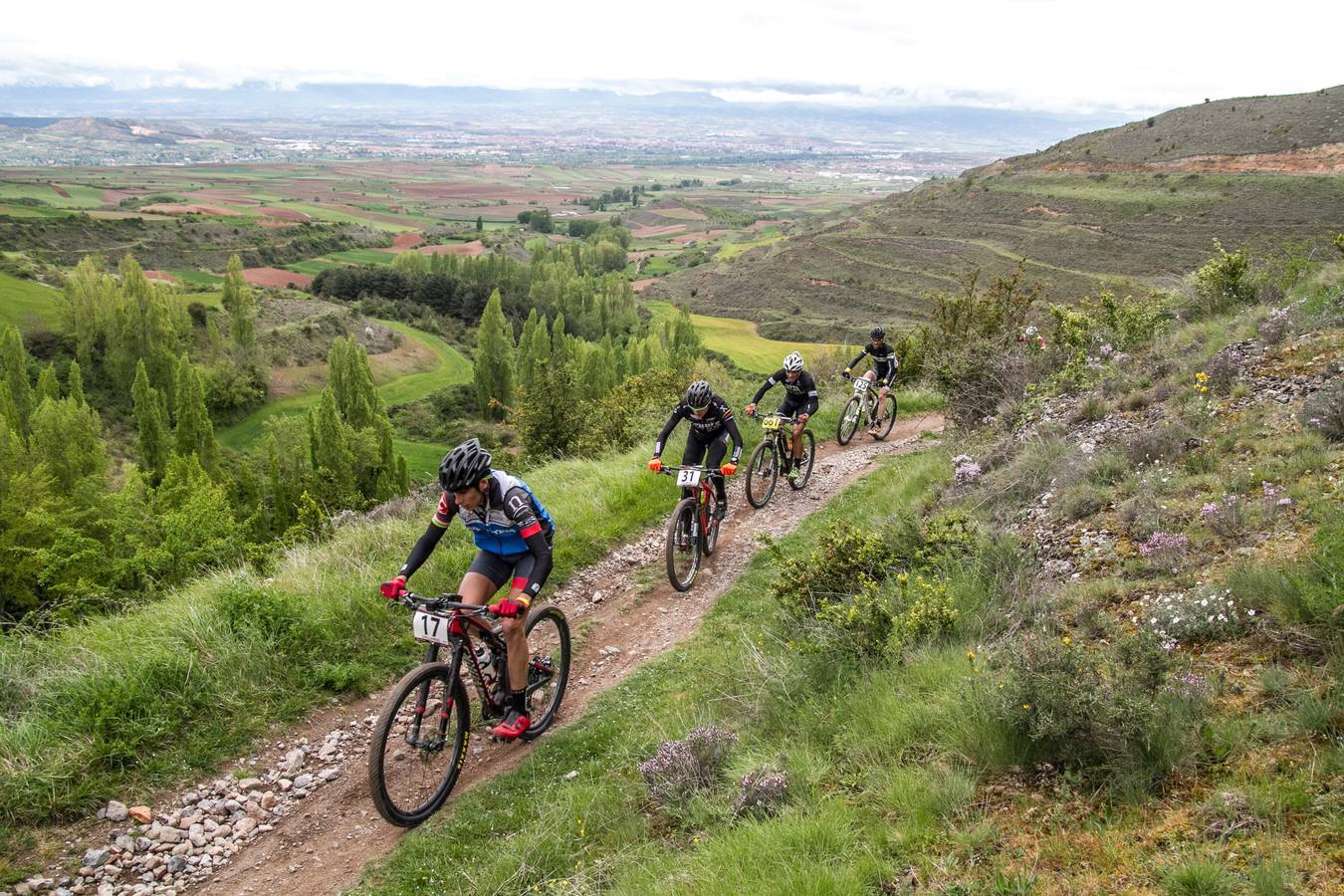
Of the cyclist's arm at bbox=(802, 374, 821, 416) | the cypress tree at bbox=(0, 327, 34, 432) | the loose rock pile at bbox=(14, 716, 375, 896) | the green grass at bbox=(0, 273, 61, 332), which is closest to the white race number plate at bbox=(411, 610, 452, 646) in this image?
the loose rock pile at bbox=(14, 716, 375, 896)

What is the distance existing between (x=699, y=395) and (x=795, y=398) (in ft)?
12.6

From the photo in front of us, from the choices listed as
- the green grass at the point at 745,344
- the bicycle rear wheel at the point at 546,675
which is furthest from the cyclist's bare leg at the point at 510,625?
the green grass at the point at 745,344

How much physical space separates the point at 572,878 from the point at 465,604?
2.11 meters

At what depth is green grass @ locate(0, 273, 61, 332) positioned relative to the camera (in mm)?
69375

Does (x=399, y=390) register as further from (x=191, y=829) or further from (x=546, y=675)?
(x=191, y=829)

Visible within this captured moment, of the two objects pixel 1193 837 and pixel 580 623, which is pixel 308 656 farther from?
pixel 1193 837

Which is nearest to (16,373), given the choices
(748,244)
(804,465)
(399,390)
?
(399,390)

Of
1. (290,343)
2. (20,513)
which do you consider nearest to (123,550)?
(20,513)

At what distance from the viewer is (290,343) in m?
80.3

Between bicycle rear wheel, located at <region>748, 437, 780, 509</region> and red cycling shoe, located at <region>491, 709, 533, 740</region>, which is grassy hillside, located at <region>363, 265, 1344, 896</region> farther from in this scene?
bicycle rear wheel, located at <region>748, 437, 780, 509</region>

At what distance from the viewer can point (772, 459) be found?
13.2 meters

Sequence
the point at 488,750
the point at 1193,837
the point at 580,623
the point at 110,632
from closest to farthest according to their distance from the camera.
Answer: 1. the point at 1193,837
2. the point at 488,750
3. the point at 110,632
4. the point at 580,623

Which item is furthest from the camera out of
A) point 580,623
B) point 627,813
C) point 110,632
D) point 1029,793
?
point 580,623

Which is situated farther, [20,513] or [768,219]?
[768,219]
